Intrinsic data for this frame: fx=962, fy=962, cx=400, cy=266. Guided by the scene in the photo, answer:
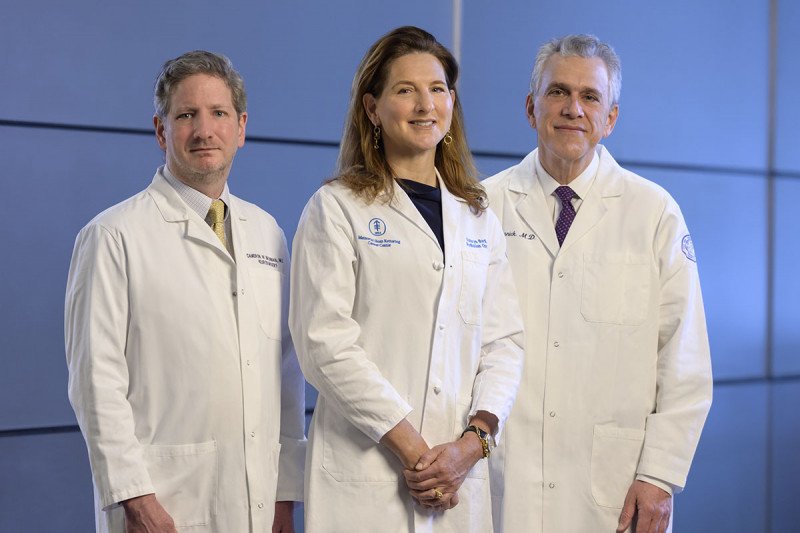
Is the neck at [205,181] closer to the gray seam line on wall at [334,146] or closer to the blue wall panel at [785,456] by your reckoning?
the gray seam line on wall at [334,146]

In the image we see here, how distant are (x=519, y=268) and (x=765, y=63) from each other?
232 cm

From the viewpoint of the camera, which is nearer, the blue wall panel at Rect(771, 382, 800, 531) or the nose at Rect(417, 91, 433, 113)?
the nose at Rect(417, 91, 433, 113)

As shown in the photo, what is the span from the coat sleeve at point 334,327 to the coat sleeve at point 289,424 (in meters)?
0.18

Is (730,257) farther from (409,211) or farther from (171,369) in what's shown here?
(171,369)

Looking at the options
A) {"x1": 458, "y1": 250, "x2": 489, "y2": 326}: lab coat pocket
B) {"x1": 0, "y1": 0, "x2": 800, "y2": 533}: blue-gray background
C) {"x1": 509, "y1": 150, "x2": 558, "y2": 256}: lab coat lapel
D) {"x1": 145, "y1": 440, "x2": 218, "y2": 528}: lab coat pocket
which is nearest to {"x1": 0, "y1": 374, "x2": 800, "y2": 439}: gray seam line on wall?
{"x1": 0, "y1": 0, "x2": 800, "y2": 533}: blue-gray background

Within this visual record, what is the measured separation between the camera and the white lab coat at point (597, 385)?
7.73 ft

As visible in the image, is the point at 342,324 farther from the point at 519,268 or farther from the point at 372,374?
the point at 519,268

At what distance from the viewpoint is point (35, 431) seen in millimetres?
2752

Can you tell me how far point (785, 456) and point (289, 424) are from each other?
2.85m

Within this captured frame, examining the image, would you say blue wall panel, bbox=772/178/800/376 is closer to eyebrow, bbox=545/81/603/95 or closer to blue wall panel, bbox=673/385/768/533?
blue wall panel, bbox=673/385/768/533

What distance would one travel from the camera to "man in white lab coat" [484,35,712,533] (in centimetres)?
235

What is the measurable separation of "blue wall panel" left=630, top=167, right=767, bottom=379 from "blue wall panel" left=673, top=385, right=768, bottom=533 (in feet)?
0.44

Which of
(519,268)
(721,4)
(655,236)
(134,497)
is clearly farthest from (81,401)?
(721,4)

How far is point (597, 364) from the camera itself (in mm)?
2381
